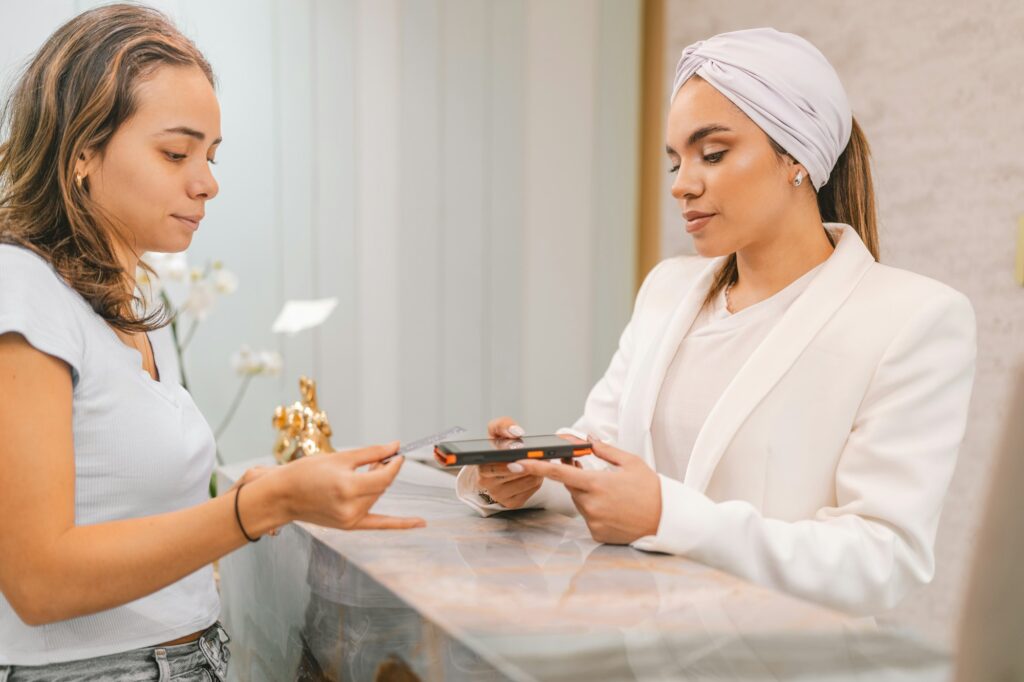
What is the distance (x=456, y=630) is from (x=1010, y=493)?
48 cm

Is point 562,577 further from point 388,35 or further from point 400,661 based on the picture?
point 388,35

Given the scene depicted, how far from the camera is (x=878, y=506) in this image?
47.5 inches

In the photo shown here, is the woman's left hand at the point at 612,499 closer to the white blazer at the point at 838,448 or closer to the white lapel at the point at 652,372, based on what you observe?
the white blazer at the point at 838,448

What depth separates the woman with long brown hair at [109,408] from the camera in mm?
882

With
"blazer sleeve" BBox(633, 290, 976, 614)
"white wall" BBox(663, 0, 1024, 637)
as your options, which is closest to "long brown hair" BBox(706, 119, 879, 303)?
"blazer sleeve" BBox(633, 290, 976, 614)

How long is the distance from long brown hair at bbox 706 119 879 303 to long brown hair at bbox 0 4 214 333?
106 centimetres

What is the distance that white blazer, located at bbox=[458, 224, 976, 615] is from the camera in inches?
46.1

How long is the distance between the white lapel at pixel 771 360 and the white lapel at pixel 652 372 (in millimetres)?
157

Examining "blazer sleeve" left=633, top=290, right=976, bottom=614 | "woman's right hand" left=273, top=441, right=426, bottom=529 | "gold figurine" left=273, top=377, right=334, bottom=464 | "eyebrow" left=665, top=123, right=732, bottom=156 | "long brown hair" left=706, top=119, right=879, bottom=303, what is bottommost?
"gold figurine" left=273, top=377, right=334, bottom=464

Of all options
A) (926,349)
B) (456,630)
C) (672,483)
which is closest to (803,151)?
(926,349)

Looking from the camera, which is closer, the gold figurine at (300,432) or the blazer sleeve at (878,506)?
the blazer sleeve at (878,506)

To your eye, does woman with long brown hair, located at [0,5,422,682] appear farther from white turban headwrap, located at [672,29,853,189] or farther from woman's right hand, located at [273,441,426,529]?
white turban headwrap, located at [672,29,853,189]

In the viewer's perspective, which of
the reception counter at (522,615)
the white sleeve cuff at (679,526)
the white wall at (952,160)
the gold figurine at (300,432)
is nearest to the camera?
the reception counter at (522,615)

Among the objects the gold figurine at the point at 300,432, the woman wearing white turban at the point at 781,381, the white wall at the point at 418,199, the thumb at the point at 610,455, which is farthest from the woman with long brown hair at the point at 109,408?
the white wall at the point at 418,199
